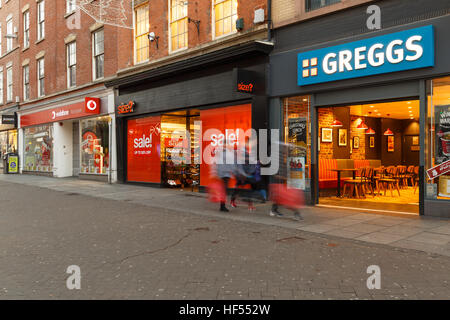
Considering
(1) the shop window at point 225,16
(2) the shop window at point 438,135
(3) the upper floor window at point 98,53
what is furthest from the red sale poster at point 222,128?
(3) the upper floor window at point 98,53

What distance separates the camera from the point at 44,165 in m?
24.5

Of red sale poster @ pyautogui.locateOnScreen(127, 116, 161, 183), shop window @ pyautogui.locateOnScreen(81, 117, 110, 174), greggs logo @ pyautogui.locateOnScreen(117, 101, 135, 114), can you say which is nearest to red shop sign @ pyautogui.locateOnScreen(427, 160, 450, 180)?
red sale poster @ pyautogui.locateOnScreen(127, 116, 161, 183)

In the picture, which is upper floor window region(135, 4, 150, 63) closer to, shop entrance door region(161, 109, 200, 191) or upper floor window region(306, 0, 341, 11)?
shop entrance door region(161, 109, 200, 191)

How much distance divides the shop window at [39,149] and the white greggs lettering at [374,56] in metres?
19.2

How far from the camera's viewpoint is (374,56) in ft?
30.8

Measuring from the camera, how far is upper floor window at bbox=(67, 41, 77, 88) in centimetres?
2119

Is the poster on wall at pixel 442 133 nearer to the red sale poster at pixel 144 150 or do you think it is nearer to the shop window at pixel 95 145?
the red sale poster at pixel 144 150

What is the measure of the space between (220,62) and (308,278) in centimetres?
974

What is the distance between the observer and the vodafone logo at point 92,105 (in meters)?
18.5

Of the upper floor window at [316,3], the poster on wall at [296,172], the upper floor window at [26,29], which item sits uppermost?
the upper floor window at [26,29]

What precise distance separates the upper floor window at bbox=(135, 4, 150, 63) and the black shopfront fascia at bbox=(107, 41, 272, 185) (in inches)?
47.0

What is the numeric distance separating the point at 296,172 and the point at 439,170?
3.95 meters
